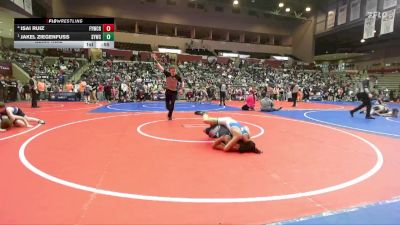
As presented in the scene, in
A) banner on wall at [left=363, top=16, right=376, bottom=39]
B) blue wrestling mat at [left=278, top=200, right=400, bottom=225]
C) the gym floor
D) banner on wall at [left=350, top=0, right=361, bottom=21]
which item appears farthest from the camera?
banner on wall at [left=350, top=0, right=361, bottom=21]

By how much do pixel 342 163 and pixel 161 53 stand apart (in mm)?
31068

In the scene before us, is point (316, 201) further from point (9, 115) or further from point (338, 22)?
point (338, 22)

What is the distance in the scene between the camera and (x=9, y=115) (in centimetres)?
768

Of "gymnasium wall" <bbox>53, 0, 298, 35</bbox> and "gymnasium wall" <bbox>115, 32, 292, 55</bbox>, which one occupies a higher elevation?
"gymnasium wall" <bbox>53, 0, 298, 35</bbox>

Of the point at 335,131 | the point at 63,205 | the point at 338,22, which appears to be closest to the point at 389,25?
the point at 338,22

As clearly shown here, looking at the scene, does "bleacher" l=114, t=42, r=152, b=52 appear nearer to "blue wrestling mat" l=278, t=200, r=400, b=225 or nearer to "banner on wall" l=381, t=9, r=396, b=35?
"banner on wall" l=381, t=9, r=396, b=35

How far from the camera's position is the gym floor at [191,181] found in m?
2.85

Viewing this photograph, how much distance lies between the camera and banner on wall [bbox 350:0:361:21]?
31.1 metres

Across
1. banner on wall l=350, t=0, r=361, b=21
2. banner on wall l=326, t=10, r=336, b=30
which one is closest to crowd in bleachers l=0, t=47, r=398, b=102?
banner on wall l=326, t=10, r=336, b=30

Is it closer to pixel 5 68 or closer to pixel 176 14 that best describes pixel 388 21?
pixel 176 14

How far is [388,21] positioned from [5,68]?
2987cm

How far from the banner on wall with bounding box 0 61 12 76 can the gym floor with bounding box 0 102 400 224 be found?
19.0m
